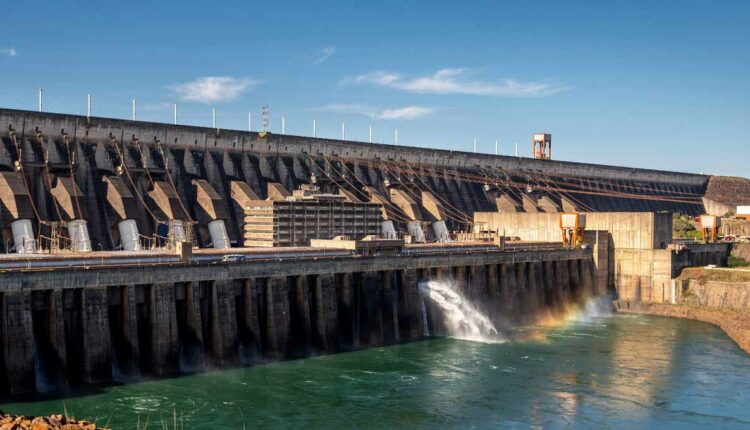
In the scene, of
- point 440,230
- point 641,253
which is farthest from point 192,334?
point 440,230

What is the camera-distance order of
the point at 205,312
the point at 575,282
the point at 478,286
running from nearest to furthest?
the point at 205,312
the point at 478,286
the point at 575,282

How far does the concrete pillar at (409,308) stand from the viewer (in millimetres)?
61594

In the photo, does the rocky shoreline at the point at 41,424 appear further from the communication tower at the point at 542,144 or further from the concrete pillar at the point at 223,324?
the communication tower at the point at 542,144

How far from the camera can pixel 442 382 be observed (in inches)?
1855

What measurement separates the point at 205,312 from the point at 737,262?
209 feet

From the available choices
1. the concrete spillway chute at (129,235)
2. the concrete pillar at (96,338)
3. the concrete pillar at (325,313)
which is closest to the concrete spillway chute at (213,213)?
the concrete spillway chute at (129,235)

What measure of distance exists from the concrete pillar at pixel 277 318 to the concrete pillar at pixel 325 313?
278 cm

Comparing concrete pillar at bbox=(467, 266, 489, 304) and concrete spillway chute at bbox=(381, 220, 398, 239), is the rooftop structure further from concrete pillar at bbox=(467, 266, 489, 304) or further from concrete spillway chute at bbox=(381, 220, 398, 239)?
concrete pillar at bbox=(467, 266, 489, 304)

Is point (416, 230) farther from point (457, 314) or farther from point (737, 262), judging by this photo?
point (737, 262)

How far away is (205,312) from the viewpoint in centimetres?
5106

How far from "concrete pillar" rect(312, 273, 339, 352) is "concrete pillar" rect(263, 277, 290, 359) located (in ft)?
9.12

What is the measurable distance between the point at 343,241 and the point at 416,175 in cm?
4719

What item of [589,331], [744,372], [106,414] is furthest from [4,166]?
[744,372]

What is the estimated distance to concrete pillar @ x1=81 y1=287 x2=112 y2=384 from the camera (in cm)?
4359
